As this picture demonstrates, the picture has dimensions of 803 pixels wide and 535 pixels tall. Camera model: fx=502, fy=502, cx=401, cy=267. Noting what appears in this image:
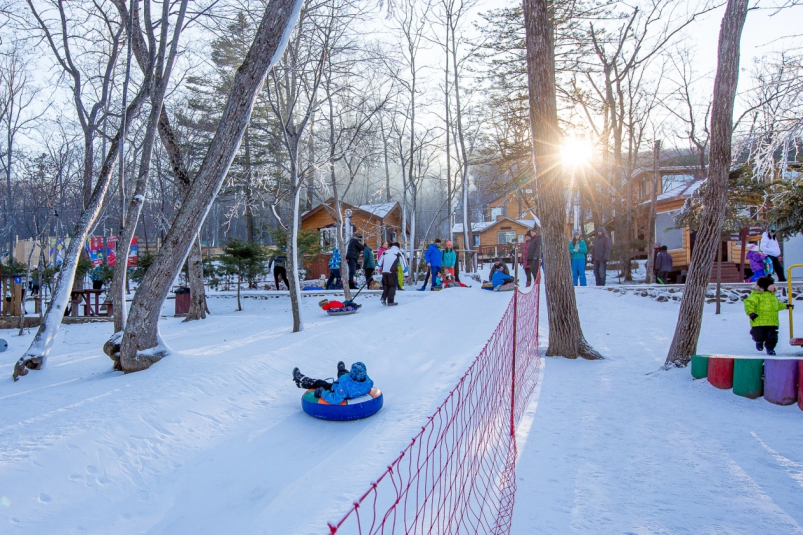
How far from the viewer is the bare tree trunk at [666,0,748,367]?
6.32m

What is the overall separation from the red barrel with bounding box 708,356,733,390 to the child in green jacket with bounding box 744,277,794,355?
2.35 m

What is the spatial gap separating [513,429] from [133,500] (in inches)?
126

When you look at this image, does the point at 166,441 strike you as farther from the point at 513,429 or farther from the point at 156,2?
the point at 156,2


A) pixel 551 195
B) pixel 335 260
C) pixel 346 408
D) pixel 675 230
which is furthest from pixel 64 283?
pixel 675 230

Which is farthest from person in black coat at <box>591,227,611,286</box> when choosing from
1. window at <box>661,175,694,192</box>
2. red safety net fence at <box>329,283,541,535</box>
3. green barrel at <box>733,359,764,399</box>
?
window at <box>661,175,694,192</box>

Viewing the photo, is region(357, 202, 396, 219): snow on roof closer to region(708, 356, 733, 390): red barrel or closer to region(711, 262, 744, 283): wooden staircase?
region(711, 262, 744, 283): wooden staircase

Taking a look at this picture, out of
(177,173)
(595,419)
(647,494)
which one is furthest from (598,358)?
(177,173)

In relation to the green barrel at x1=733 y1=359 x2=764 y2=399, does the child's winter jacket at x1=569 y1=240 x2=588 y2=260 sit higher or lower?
higher

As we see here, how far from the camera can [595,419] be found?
202 inches

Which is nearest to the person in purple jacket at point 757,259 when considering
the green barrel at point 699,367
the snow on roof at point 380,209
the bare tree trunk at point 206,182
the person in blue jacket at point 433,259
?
the person in blue jacket at point 433,259

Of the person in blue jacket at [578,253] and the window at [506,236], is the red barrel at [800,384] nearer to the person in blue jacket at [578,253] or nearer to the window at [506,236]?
the person in blue jacket at [578,253]

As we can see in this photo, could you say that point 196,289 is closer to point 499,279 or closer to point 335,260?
point 335,260

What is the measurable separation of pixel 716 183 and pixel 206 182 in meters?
6.65

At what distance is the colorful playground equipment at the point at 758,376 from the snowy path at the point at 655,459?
0.11 meters
